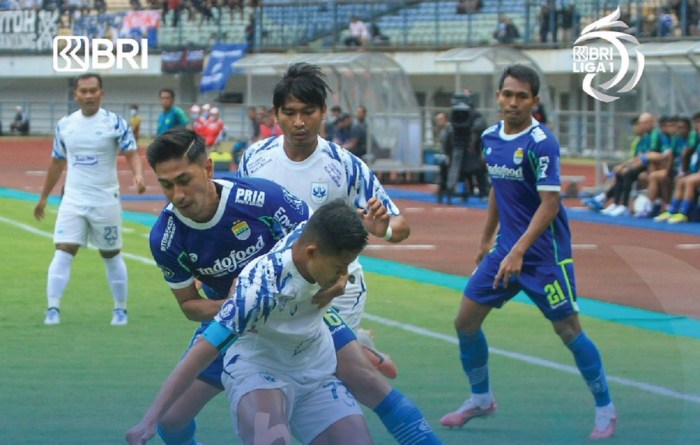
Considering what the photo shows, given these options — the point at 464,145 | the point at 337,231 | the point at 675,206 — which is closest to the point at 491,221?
the point at 337,231

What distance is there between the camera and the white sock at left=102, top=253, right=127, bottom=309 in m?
11.2

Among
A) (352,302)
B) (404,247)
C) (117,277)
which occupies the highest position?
(352,302)

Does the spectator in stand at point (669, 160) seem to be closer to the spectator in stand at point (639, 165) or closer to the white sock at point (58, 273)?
the spectator in stand at point (639, 165)

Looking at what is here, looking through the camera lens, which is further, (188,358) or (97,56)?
(97,56)

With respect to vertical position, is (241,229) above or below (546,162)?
below

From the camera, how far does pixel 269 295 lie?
4.87 metres

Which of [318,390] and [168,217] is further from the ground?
[168,217]

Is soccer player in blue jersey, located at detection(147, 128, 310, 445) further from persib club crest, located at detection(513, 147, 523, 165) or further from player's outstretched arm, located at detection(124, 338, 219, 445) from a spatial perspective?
persib club crest, located at detection(513, 147, 523, 165)

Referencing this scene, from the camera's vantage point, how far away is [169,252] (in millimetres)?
5434

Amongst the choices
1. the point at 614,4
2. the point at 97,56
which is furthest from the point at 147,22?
the point at 614,4

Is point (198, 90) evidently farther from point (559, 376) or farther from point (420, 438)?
point (420, 438)

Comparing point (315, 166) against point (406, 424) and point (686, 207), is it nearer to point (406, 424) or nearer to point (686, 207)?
point (406, 424)

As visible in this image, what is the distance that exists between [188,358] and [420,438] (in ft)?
3.49

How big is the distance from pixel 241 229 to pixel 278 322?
52 centimetres
